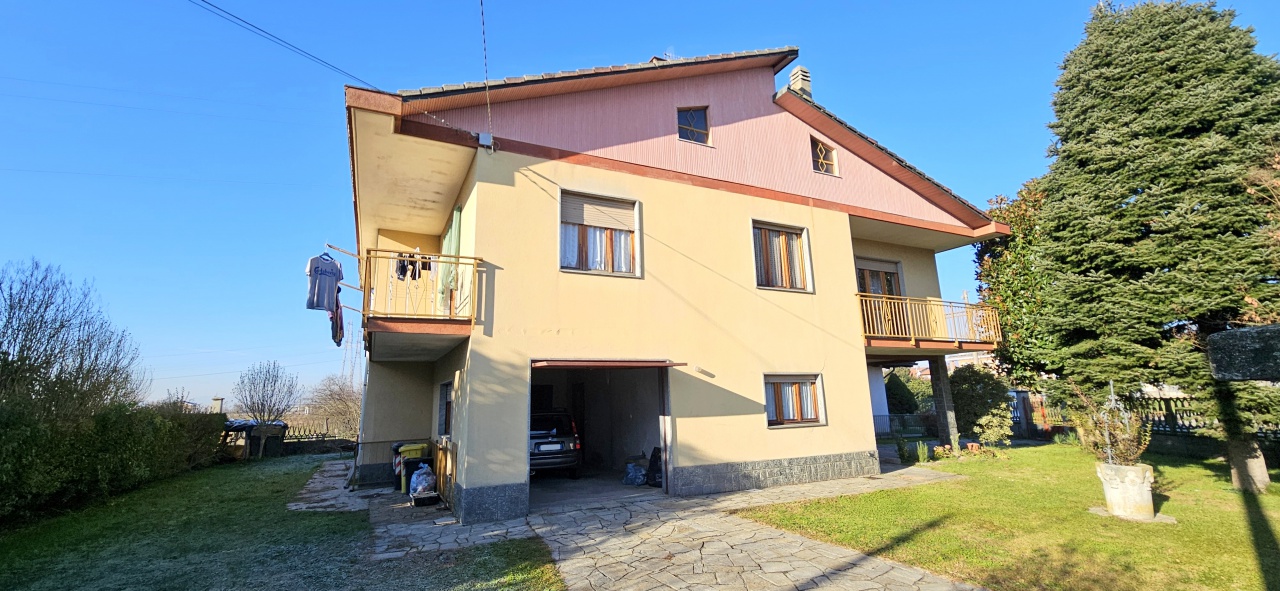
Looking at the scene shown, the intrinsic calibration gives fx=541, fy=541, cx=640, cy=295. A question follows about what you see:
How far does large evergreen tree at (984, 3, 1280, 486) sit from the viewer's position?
9609 millimetres

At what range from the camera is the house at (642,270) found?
8656 millimetres

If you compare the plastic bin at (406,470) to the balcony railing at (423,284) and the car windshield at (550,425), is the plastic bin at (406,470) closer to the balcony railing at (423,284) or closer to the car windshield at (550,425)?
the car windshield at (550,425)

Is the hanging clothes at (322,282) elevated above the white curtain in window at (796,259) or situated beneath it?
situated beneath

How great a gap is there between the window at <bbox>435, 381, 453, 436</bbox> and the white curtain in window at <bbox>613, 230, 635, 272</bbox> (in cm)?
383

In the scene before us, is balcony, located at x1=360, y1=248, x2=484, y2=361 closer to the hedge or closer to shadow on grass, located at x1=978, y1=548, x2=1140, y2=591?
the hedge

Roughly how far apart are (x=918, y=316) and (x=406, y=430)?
13236mm

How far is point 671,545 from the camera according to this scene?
654cm

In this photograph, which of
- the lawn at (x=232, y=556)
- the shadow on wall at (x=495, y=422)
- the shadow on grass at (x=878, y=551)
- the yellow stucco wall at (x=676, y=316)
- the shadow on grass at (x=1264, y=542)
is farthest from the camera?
the yellow stucco wall at (x=676, y=316)

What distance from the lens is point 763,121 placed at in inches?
484

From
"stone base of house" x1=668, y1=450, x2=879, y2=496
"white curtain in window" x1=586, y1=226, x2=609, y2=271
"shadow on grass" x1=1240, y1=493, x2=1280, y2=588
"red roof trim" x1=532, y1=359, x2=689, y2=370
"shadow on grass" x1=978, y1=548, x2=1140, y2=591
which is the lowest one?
"shadow on grass" x1=1240, y1=493, x2=1280, y2=588

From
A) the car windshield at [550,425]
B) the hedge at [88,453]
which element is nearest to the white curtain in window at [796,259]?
the car windshield at [550,425]

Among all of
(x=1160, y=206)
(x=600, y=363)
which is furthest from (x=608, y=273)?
(x=1160, y=206)

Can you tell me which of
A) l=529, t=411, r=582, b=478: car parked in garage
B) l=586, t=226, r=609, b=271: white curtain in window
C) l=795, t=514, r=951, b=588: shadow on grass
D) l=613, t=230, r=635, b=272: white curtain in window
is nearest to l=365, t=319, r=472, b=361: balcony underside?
l=586, t=226, r=609, b=271: white curtain in window

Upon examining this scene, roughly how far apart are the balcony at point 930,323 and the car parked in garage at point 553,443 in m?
7.38
